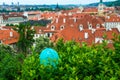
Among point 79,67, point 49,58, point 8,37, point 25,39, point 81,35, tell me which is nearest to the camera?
point 79,67

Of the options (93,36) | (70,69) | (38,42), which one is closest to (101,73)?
(70,69)

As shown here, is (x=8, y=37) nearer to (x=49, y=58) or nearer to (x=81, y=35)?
(x=81, y=35)

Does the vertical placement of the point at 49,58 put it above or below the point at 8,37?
above

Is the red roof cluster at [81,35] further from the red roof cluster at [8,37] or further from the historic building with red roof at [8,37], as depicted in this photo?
the red roof cluster at [8,37]

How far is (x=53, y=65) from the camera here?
11.3m

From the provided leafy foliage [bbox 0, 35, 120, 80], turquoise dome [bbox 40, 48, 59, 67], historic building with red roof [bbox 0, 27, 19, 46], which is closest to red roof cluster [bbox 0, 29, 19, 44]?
historic building with red roof [bbox 0, 27, 19, 46]

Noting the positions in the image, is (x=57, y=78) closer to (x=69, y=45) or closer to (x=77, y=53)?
(x=77, y=53)

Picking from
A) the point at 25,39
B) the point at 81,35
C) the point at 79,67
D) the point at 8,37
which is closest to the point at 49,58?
the point at 79,67

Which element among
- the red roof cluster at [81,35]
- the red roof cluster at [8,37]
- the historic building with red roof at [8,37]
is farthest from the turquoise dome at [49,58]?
the red roof cluster at [8,37]

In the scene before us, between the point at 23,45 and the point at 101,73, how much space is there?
1254 inches

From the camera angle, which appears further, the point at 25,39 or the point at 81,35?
the point at 81,35

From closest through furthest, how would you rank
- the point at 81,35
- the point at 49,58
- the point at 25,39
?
1. the point at 49,58
2. the point at 25,39
3. the point at 81,35

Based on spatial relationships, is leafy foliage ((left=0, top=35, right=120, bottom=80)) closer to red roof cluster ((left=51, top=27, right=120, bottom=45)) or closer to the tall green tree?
red roof cluster ((left=51, top=27, right=120, bottom=45))

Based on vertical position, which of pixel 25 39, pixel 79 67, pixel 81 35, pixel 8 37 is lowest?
pixel 8 37
